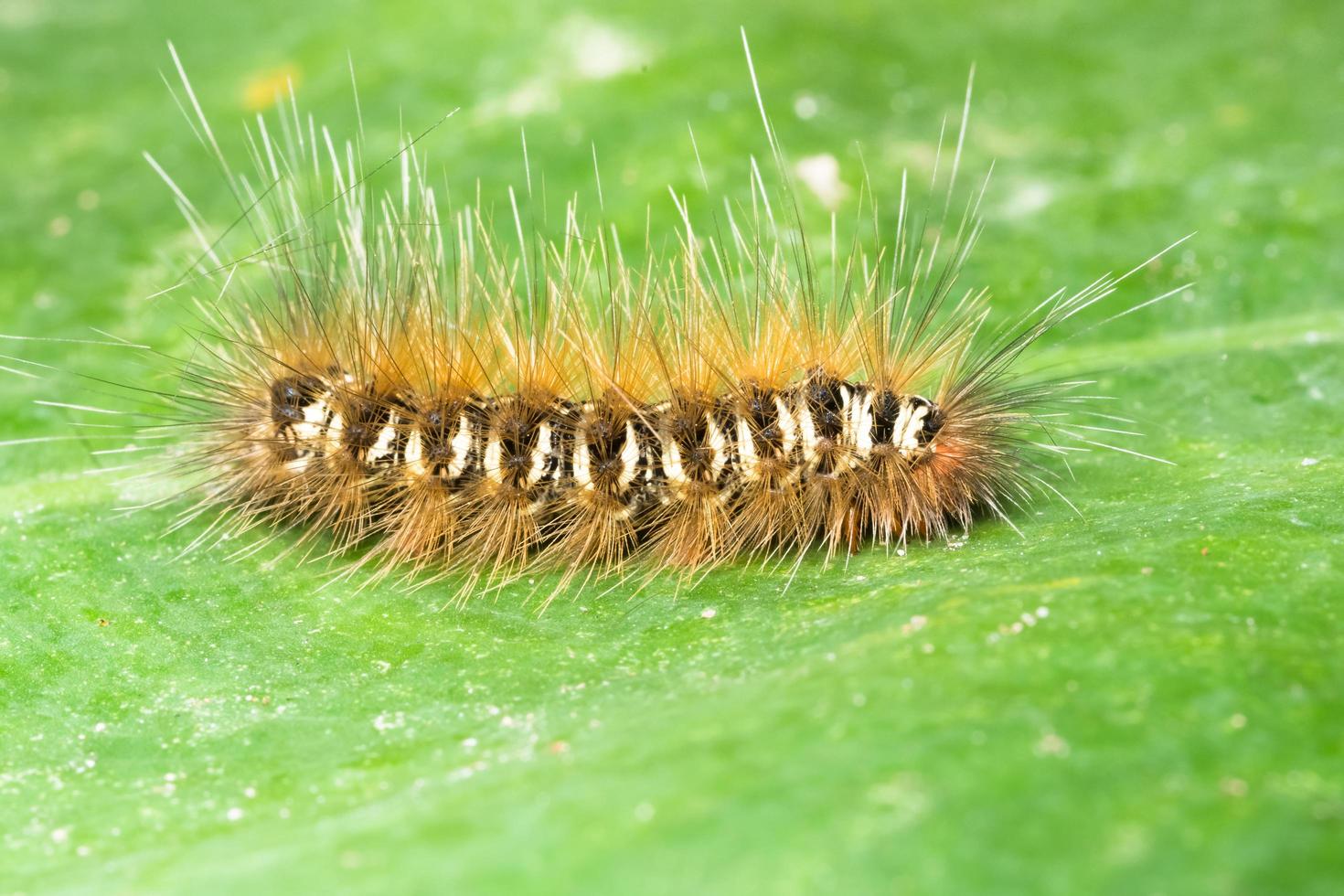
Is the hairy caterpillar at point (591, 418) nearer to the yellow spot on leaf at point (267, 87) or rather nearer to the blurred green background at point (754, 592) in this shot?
the blurred green background at point (754, 592)

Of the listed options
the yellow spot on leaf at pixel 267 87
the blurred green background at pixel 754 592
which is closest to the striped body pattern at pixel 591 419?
the blurred green background at pixel 754 592

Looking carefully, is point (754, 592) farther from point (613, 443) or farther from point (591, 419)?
point (591, 419)

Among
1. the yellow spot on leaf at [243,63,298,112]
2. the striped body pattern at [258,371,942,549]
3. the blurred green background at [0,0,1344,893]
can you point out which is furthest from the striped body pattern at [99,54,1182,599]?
the yellow spot on leaf at [243,63,298,112]

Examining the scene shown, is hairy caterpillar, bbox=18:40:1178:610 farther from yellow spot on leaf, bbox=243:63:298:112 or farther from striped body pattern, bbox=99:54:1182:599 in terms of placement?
yellow spot on leaf, bbox=243:63:298:112

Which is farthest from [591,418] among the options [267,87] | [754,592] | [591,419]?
[267,87]

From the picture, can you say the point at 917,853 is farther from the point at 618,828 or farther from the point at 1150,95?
the point at 1150,95

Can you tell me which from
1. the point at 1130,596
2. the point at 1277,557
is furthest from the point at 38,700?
the point at 1277,557
